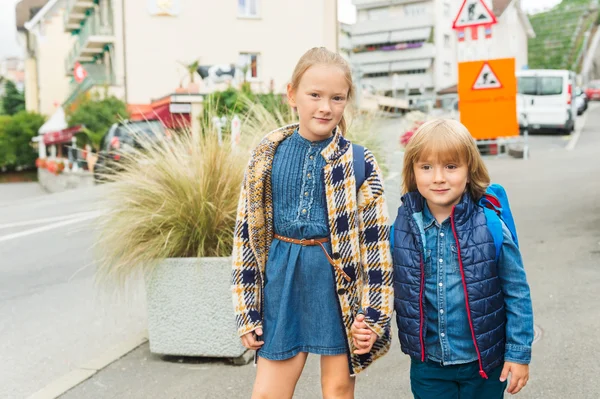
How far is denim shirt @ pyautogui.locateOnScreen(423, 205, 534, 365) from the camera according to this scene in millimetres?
2602

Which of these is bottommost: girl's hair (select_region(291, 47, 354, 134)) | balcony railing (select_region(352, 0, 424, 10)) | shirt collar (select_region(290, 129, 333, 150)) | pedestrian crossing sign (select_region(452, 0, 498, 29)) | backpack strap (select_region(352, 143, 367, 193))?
backpack strap (select_region(352, 143, 367, 193))

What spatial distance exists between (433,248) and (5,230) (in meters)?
11.3

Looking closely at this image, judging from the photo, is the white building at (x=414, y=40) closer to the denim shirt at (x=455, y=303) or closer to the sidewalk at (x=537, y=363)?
the sidewalk at (x=537, y=363)

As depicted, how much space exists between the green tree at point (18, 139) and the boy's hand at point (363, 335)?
44641 millimetres

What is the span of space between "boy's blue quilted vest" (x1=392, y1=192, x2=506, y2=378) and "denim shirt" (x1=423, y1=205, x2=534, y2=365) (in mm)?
30

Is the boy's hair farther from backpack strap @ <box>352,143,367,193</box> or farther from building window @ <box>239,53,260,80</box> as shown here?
building window @ <box>239,53,260,80</box>

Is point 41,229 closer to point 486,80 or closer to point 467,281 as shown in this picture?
point 486,80

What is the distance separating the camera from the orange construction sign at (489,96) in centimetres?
1064

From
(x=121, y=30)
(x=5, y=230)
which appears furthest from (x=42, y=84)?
(x=5, y=230)

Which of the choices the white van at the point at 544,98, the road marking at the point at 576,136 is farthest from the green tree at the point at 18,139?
the road marking at the point at 576,136

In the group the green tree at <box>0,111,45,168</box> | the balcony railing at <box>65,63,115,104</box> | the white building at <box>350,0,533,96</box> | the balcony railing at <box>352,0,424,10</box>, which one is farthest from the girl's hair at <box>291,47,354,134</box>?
the balcony railing at <box>352,0,424,10</box>

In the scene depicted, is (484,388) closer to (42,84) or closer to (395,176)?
(395,176)

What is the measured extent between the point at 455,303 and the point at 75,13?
146 feet

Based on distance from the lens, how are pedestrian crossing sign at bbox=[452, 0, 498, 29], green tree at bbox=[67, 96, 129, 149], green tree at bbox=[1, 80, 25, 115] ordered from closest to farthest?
1. pedestrian crossing sign at bbox=[452, 0, 498, 29]
2. green tree at bbox=[67, 96, 129, 149]
3. green tree at bbox=[1, 80, 25, 115]
